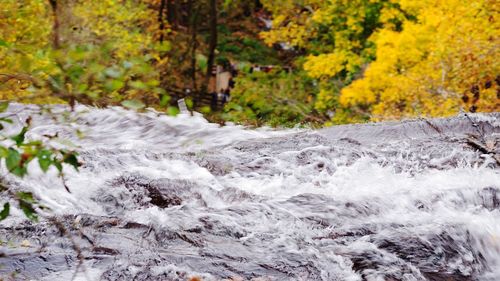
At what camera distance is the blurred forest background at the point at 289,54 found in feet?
17.9

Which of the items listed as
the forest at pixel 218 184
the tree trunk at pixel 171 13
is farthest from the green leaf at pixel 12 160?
the tree trunk at pixel 171 13

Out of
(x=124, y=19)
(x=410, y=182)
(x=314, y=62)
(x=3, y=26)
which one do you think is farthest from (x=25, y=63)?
(x=314, y=62)

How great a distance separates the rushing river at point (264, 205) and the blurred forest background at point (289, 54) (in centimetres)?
60

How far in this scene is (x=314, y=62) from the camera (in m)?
18.3

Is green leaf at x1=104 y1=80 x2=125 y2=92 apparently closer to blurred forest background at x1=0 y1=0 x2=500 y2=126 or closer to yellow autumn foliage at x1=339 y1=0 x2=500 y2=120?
blurred forest background at x1=0 y1=0 x2=500 y2=126

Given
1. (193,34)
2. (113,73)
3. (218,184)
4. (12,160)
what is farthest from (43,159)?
(193,34)

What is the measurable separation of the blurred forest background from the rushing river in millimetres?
598

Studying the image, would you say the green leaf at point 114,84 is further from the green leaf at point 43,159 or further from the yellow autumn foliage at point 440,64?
the yellow autumn foliage at point 440,64

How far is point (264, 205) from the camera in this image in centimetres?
513

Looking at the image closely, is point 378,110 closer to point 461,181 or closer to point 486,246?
point 461,181

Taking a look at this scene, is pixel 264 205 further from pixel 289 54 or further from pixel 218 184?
pixel 289 54

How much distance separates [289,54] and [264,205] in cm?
1760

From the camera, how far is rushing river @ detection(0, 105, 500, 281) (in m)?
4.14

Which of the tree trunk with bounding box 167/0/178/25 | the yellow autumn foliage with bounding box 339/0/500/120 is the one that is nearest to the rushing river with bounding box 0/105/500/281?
the yellow autumn foliage with bounding box 339/0/500/120
